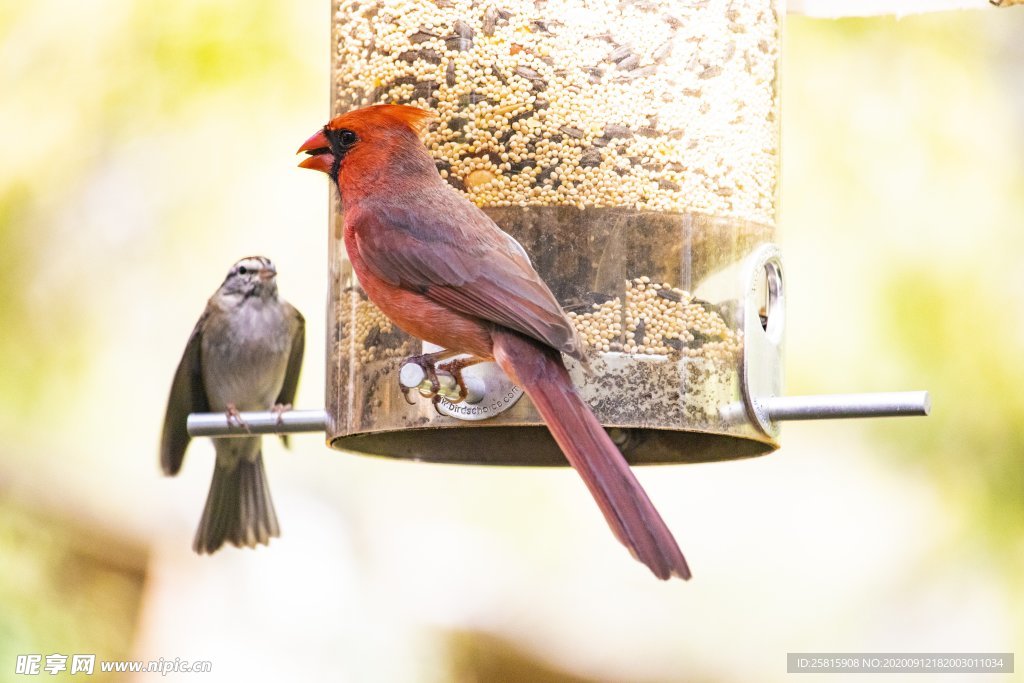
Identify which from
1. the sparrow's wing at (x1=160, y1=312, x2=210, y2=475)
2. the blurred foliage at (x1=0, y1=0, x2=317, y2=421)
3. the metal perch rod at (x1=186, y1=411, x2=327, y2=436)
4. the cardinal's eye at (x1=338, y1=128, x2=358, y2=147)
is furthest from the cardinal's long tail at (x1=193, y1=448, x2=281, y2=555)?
the cardinal's eye at (x1=338, y1=128, x2=358, y2=147)

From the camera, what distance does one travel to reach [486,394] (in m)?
4.71

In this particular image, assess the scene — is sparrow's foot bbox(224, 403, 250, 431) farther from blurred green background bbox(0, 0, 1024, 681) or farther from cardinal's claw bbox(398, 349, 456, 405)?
blurred green background bbox(0, 0, 1024, 681)

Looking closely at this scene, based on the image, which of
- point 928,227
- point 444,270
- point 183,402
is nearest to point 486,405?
point 444,270

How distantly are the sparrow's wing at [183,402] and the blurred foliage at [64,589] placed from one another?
748 mm

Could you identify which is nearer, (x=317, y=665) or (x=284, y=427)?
(x=284, y=427)

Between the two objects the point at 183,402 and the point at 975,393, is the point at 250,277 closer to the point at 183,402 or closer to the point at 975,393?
the point at 183,402

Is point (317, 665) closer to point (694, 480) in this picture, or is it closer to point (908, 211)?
point (694, 480)

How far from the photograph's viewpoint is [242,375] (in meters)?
7.41

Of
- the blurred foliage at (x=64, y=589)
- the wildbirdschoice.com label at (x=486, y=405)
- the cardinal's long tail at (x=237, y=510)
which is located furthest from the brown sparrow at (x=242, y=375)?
the wildbirdschoice.com label at (x=486, y=405)

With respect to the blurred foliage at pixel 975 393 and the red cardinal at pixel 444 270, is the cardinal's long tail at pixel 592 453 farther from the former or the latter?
the blurred foliage at pixel 975 393

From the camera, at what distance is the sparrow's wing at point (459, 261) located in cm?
444

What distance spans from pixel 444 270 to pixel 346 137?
0.58 m

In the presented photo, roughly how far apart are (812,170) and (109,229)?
9.71 ft

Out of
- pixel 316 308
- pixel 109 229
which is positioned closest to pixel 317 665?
pixel 316 308
